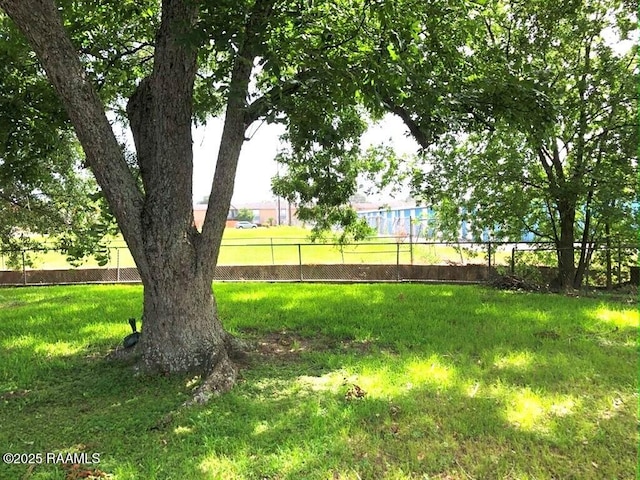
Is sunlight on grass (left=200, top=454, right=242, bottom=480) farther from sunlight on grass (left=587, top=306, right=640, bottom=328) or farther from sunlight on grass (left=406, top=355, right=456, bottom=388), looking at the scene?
sunlight on grass (left=587, top=306, right=640, bottom=328)

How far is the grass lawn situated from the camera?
9.84ft

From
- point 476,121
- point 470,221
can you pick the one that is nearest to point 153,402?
point 476,121

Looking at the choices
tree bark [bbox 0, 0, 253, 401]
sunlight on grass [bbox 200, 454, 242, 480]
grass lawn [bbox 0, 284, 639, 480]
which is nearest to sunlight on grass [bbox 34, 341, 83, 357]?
grass lawn [bbox 0, 284, 639, 480]

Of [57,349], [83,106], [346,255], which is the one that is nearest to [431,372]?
[83,106]

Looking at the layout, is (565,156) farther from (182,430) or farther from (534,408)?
(182,430)

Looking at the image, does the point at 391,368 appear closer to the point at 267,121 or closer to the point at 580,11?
the point at 267,121

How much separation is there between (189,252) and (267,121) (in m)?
1.55

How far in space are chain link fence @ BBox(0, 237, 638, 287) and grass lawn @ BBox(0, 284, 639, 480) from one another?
14.7 ft

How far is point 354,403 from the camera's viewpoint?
391 centimetres

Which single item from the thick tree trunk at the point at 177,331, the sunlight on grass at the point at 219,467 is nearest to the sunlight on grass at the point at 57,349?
the thick tree trunk at the point at 177,331

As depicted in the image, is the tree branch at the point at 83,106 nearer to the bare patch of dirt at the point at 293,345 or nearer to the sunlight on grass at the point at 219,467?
the bare patch of dirt at the point at 293,345

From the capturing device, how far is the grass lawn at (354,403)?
9.84 feet

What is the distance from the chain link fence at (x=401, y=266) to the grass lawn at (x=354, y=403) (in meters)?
4.47

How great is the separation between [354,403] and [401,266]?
8.86 m
